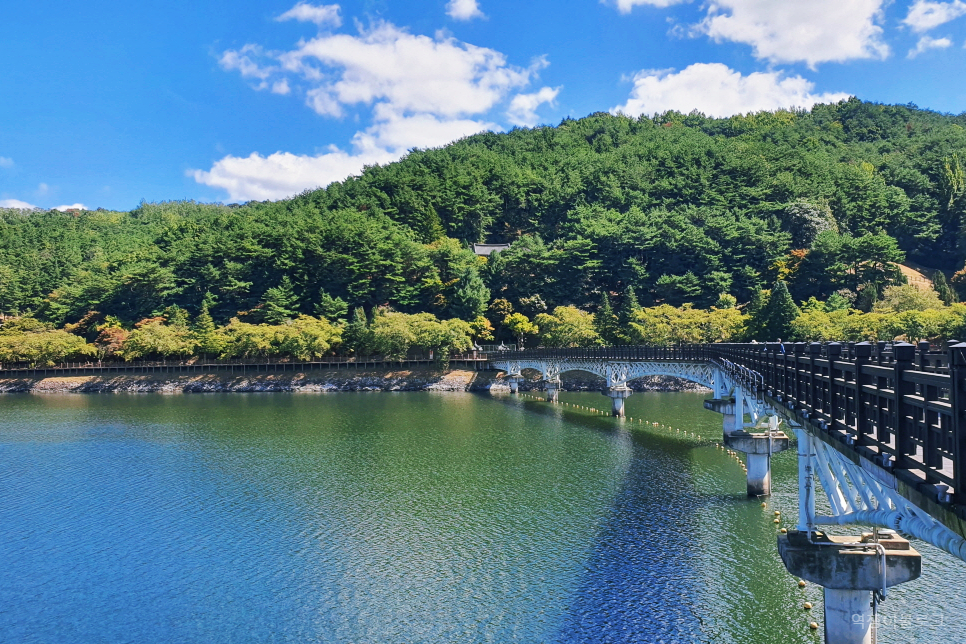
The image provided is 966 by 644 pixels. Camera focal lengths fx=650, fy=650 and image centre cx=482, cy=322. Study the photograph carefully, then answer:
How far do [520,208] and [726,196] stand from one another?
37163 mm

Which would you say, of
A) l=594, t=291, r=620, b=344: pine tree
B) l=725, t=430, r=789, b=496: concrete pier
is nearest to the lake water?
l=725, t=430, r=789, b=496: concrete pier

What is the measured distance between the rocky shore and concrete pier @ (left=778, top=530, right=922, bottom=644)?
2460 inches

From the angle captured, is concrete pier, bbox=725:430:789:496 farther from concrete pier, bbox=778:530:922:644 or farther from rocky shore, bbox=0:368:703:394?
rocky shore, bbox=0:368:703:394

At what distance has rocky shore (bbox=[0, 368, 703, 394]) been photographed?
78375mm

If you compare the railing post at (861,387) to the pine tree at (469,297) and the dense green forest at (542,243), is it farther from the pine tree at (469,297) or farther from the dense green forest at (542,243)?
the pine tree at (469,297)

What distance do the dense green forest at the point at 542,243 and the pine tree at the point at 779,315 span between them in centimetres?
383

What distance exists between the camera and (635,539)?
20.8 meters

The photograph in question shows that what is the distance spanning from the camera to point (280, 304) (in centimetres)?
9225

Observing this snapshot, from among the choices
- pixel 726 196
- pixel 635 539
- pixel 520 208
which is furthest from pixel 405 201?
pixel 635 539

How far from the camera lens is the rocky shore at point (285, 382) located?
78375 mm

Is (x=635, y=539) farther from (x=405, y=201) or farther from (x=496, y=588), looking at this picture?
(x=405, y=201)

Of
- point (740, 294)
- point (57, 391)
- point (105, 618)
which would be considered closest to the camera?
point (105, 618)

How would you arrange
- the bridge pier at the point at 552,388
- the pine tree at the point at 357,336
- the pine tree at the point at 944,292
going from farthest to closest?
the pine tree at the point at 357,336 → the pine tree at the point at 944,292 → the bridge pier at the point at 552,388

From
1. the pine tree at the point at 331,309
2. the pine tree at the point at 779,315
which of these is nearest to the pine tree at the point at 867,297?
the pine tree at the point at 779,315
